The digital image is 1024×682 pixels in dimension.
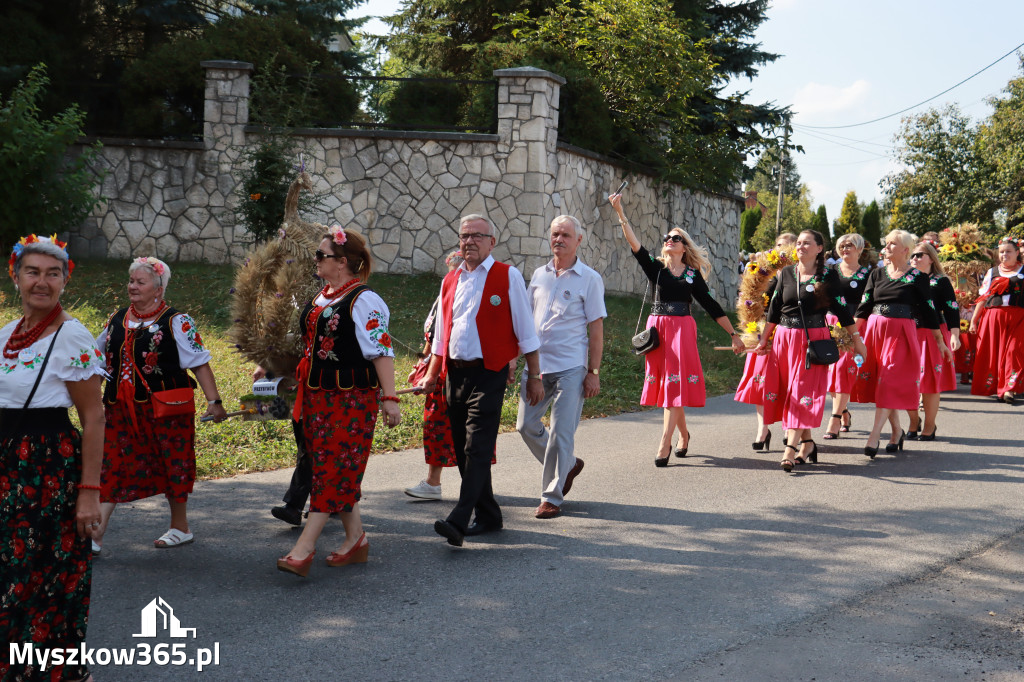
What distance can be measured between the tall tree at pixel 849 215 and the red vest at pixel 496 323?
53.1 metres

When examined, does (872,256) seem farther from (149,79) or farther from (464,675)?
(149,79)

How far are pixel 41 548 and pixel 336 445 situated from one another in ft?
5.68

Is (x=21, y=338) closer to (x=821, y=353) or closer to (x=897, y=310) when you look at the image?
(x=821, y=353)

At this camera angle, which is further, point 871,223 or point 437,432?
point 871,223

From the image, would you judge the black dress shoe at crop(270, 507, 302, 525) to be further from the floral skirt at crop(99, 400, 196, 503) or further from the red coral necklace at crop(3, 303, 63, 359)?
the red coral necklace at crop(3, 303, 63, 359)

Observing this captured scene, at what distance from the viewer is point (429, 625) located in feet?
14.9

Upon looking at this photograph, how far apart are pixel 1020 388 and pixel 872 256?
12.0ft

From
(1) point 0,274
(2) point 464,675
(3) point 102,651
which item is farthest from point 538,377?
(1) point 0,274

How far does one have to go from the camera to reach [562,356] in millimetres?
6551

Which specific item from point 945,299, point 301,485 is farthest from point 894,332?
point 301,485

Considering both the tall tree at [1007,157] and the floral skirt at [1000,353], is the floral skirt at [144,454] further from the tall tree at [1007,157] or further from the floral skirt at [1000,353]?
the tall tree at [1007,157]

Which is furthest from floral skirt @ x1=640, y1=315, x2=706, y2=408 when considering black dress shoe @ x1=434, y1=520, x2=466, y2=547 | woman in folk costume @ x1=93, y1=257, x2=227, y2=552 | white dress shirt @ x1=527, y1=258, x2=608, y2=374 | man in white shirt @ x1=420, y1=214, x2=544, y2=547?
woman in folk costume @ x1=93, y1=257, x2=227, y2=552

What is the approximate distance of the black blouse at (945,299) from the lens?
9.73 m

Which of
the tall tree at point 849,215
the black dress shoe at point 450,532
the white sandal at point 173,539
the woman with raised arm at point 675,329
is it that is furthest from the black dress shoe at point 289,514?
the tall tree at point 849,215
